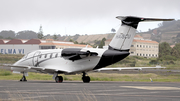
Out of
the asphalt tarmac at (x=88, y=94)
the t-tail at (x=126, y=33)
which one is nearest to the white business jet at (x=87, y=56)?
the t-tail at (x=126, y=33)

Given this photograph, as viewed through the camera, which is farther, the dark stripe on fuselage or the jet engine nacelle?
the jet engine nacelle

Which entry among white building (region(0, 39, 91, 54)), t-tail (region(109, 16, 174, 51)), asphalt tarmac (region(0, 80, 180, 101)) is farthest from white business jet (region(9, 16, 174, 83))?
white building (region(0, 39, 91, 54))

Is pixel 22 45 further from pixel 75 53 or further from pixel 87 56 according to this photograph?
pixel 87 56

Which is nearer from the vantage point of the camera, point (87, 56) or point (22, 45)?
point (87, 56)

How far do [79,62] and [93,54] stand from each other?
1.91 metres

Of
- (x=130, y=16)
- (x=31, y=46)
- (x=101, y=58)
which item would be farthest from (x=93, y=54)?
(x=31, y=46)

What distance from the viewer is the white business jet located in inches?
1016

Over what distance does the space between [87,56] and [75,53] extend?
3.96ft

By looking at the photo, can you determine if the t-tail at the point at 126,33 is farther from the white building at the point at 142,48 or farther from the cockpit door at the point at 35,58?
the white building at the point at 142,48

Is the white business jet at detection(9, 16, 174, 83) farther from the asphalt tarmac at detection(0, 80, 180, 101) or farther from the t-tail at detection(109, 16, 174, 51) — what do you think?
the asphalt tarmac at detection(0, 80, 180, 101)

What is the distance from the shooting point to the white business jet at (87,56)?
25.8 metres

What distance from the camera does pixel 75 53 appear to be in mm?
27281

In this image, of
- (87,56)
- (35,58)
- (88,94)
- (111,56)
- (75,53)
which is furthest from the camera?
(35,58)

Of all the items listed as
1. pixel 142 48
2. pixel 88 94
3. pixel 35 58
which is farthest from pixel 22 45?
pixel 88 94
